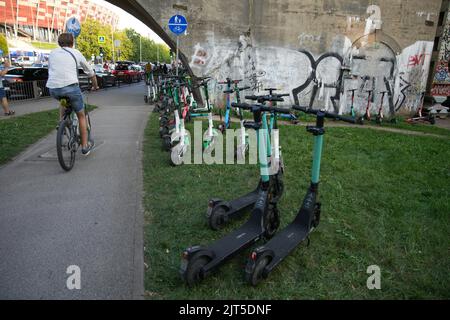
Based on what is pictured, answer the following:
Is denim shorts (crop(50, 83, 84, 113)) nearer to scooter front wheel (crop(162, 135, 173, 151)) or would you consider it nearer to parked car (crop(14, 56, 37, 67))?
scooter front wheel (crop(162, 135, 173, 151))

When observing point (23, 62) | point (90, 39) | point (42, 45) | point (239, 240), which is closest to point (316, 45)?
point (239, 240)

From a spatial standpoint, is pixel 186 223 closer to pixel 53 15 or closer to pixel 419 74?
pixel 419 74

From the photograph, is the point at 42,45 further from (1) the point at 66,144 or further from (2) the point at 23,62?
(1) the point at 66,144

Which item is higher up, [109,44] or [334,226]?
[109,44]

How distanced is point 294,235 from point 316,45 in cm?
1047

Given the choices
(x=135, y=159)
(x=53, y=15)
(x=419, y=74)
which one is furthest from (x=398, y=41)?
(x=53, y=15)

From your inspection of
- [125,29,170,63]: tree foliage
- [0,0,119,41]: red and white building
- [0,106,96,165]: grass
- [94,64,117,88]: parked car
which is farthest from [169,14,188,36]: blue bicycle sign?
[125,29,170,63]: tree foliage

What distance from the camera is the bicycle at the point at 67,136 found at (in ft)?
15.9

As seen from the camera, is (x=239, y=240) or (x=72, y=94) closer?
(x=239, y=240)

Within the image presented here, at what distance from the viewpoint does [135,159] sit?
5875mm

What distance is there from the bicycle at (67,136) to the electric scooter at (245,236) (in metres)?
2.86

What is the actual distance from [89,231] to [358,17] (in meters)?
12.2

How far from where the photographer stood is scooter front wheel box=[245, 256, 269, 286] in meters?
2.57

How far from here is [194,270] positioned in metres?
2.56
